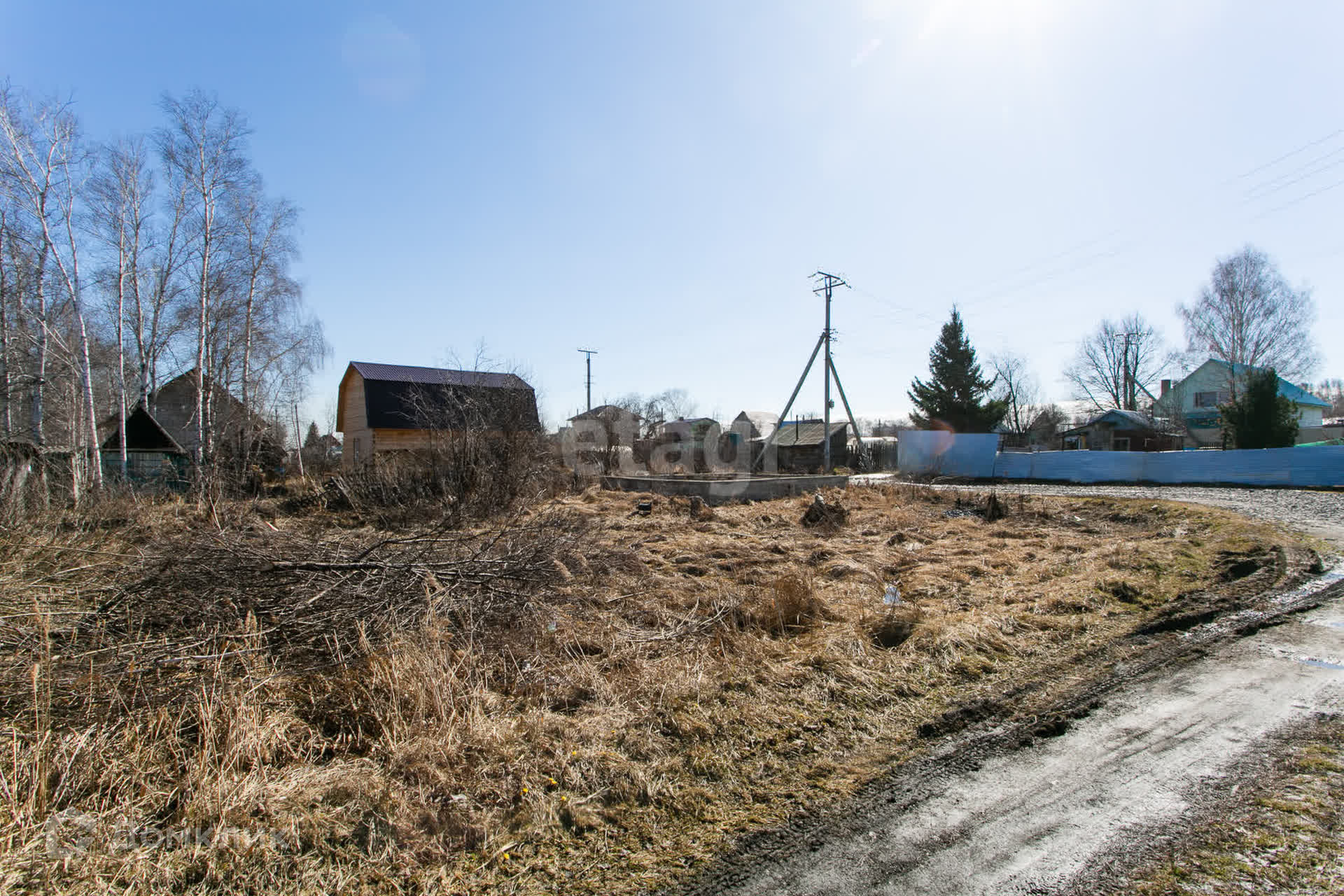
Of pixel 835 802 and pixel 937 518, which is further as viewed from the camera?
pixel 937 518

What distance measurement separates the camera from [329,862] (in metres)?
2.18

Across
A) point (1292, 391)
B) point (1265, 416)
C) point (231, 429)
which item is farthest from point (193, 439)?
point (1292, 391)

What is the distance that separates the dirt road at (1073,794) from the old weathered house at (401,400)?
12.1 m

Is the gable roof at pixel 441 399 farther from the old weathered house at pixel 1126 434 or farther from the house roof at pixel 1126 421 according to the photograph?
the house roof at pixel 1126 421

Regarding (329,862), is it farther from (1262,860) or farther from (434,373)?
(434,373)

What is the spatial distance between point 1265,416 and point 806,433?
18.9 meters

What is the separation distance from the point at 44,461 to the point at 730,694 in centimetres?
953

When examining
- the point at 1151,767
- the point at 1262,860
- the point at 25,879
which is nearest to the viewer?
the point at 25,879

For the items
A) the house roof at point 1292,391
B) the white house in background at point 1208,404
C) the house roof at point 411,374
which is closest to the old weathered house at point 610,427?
the house roof at point 411,374

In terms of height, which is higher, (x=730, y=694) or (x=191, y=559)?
(x=191, y=559)

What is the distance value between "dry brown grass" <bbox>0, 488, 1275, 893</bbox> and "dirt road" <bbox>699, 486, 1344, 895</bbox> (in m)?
0.32

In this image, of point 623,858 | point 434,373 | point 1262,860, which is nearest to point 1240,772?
point 1262,860

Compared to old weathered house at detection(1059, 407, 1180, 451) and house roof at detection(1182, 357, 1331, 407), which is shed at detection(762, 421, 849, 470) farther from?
house roof at detection(1182, 357, 1331, 407)

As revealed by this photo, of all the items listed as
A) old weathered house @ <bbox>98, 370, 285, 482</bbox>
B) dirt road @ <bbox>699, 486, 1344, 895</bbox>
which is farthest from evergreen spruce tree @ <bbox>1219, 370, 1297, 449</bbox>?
old weathered house @ <bbox>98, 370, 285, 482</bbox>
